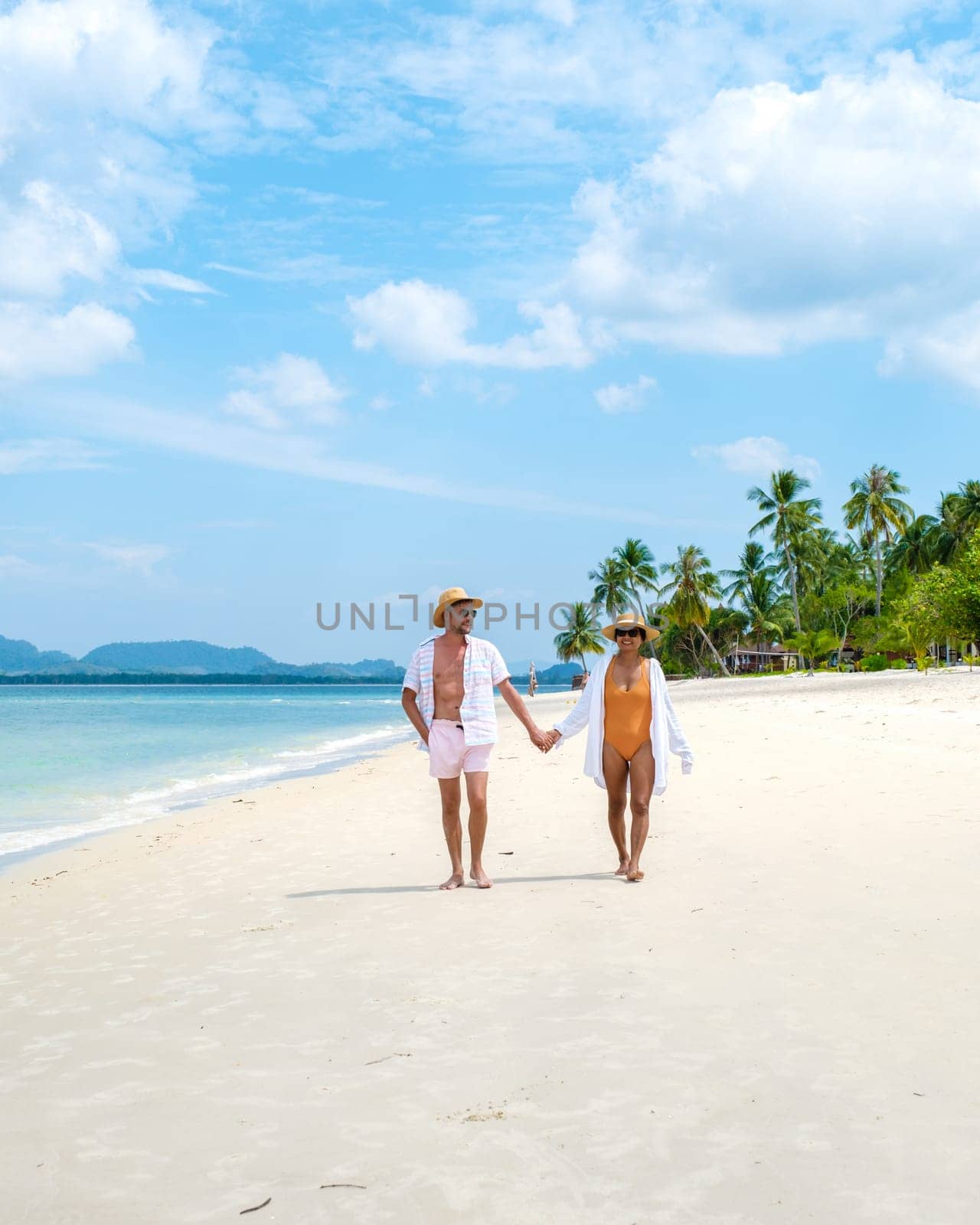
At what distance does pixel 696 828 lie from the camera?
7.85m

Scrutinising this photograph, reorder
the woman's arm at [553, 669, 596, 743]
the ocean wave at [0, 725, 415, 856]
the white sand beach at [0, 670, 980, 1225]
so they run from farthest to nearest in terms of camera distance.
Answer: the ocean wave at [0, 725, 415, 856], the woman's arm at [553, 669, 596, 743], the white sand beach at [0, 670, 980, 1225]

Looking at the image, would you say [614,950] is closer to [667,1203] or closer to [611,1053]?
[611,1053]

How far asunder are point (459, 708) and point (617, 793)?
1161mm

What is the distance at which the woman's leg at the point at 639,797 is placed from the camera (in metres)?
6.19

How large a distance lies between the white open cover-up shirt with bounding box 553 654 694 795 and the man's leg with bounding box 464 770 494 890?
59 centimetres

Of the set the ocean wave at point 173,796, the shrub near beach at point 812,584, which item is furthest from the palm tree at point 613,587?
the ocean wave at point 173,796

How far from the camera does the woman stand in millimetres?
6285

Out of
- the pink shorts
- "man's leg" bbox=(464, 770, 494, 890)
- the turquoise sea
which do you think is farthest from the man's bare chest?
the turquoise sea

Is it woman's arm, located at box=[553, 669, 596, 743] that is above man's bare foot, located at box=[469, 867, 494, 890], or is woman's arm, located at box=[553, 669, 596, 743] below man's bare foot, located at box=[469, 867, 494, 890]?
above

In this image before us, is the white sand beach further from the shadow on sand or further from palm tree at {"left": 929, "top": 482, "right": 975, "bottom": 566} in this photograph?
palm tree at {"left": 929, "top": 482, "right": 975, "bottom": 566}

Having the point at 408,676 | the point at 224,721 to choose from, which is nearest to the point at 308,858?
the point at 408,676

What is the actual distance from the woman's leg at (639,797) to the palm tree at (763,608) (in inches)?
2383

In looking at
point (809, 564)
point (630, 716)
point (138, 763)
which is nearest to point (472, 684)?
point (630, 716)

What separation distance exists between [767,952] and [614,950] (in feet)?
2.21
